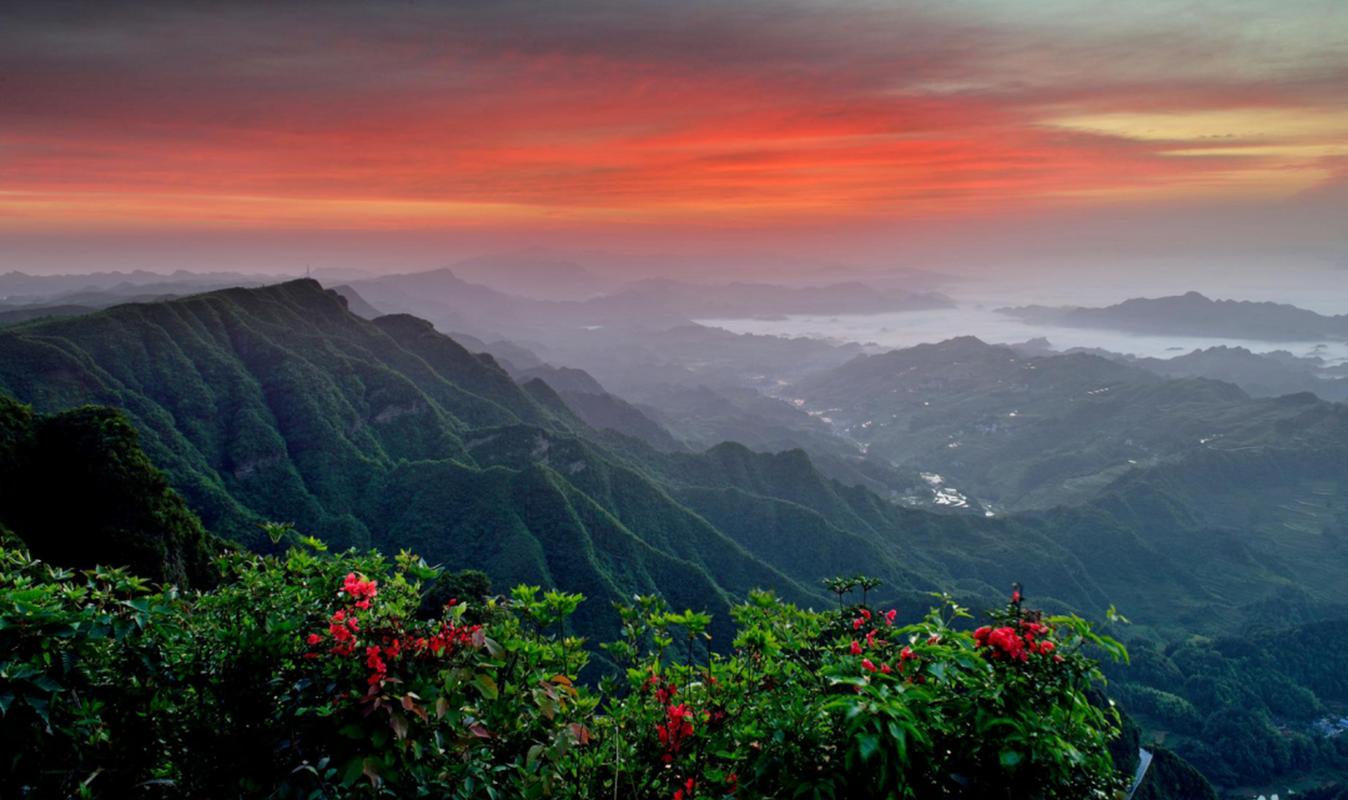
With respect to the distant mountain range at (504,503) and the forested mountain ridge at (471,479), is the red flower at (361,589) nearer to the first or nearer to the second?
the distant mountain range at (504,503)

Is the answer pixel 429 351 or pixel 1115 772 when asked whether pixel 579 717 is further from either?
pixel 429 351

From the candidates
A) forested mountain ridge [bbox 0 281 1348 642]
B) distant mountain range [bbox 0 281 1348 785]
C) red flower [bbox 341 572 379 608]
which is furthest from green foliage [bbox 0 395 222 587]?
red flower [bbox 341 572 379 608]

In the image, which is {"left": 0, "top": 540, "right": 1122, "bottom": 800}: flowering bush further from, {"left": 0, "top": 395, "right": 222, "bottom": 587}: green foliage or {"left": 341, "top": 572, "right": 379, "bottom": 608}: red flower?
{"left": 0, "top": 395, "right": 222, "bottom": 587}: green foliage

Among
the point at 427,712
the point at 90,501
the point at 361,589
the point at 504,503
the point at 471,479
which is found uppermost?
the point at 361,589

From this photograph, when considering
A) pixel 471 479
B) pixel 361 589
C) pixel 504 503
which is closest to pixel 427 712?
pixel 361 589

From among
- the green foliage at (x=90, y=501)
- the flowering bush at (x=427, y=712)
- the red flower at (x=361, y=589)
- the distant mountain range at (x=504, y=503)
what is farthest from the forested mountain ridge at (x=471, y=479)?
the red flower at (x=361, y=589)

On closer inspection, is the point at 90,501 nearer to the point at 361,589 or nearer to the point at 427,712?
the point at 361,589

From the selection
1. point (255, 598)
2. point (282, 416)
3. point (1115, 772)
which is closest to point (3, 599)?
point (255, 598)

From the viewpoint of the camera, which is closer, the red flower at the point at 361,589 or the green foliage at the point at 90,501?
the red flower at the point at 361,589
